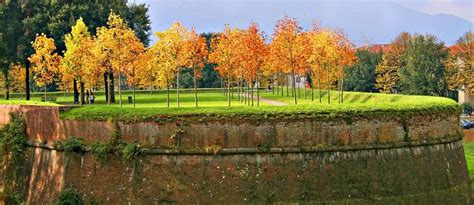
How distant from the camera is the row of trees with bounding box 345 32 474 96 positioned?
209 ft

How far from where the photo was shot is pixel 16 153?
25344mm

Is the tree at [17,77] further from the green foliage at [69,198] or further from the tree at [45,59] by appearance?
the green foliage at [69,198]

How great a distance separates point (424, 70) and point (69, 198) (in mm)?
48765

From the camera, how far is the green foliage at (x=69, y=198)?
73.9ft

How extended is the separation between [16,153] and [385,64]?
161 feet

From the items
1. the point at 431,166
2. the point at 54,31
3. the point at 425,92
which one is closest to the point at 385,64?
the point at 425,92

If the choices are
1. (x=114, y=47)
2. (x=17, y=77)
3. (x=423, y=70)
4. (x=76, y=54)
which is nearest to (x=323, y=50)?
(x=114, y=47)

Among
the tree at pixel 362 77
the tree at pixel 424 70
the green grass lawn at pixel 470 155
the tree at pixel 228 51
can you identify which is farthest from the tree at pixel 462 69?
the tree at pixel 228 51

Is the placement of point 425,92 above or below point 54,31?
below

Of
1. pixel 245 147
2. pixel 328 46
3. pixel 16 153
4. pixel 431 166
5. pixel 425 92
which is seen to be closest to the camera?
pixel 245 147

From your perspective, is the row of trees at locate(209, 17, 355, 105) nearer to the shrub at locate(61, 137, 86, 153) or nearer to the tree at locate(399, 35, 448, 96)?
the shrub at locate(61, 137, 86, 153)

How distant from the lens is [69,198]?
22.5m

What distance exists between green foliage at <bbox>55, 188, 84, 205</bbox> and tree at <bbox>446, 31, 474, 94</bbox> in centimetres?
5027

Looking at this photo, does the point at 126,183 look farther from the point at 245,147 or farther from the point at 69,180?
the point at 245,147
